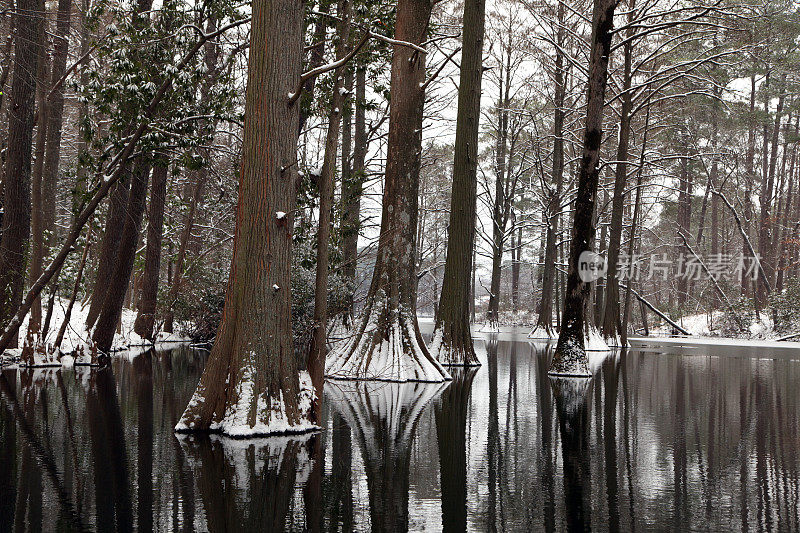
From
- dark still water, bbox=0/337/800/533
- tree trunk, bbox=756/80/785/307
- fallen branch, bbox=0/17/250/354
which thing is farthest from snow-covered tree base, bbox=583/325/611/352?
tree trunk, bbox=756/80/785/307

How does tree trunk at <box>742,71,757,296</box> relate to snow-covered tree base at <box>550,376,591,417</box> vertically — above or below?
above

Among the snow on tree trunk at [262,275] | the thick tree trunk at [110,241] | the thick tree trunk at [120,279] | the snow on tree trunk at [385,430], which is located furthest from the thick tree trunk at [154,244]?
the snow on tree trunk at [262,275]

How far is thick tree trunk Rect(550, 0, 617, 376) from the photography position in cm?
1400

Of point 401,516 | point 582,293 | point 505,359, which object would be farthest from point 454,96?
point 401,516

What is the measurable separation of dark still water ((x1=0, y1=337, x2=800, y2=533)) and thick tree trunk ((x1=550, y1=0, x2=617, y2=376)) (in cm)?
293

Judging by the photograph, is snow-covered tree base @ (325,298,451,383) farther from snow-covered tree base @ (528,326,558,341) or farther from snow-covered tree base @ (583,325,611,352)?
snow-covered tree base @ (528,326,558,341)

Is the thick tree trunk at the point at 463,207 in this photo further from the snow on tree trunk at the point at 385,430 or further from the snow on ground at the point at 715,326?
the snow on ground at the point at 715,326

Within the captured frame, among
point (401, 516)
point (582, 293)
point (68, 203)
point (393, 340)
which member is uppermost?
point (68, 203)

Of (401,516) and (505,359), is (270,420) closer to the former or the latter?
(401,516)

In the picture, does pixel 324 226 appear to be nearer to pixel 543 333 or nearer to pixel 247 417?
pixel 247 417

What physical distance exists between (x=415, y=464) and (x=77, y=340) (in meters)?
13.0

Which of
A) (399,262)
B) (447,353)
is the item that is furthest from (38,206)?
(447,353)

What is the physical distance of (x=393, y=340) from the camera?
40.7ft

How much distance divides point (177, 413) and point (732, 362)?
15.1 metres
